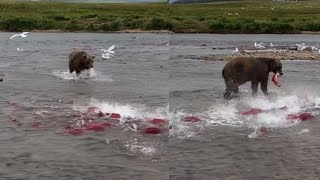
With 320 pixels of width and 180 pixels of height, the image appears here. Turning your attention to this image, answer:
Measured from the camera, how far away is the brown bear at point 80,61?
2478cm

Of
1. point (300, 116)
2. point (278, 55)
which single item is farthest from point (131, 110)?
point (278, 55)

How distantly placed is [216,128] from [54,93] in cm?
839

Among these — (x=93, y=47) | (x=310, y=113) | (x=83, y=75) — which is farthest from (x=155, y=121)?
(x=93, y=47)

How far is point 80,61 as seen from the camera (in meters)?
24.9

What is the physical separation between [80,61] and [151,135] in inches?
479

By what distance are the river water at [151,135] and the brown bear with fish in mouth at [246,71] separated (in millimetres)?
596

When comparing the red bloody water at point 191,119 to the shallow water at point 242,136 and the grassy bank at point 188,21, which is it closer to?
the shallow water at point 242,136

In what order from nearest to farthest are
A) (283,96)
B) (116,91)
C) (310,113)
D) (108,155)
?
(108,155) < (310,113) < (283,96) < (116,91)

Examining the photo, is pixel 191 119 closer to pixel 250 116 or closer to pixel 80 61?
pixel 250 116

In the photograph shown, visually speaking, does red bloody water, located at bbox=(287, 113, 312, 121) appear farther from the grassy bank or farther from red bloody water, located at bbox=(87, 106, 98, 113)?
the grassy bank

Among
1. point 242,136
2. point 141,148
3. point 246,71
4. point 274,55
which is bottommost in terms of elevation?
point 274,55

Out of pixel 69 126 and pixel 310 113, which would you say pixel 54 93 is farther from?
pixel 310 113

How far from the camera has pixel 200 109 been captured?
57.1ft

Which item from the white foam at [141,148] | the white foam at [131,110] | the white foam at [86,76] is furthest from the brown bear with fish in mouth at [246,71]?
the white foam at [86,76]
